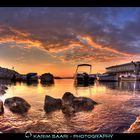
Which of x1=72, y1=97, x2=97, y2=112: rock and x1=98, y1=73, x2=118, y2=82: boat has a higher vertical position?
x1=98, y1=73, x2=118, y2=82: boat

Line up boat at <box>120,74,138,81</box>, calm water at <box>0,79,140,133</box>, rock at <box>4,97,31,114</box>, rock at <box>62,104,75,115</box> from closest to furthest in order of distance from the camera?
calm water at <box>0,79,140,133</box> → rock at <box>4,97,31,114</box> → rock at <box>62,104,75,115</box> → boat at <box>120,74,138,81</box>

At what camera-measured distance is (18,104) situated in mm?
4309

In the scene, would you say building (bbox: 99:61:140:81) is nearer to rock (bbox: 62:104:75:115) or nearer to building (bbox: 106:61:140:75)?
building (bbox: 106:61:140:75)

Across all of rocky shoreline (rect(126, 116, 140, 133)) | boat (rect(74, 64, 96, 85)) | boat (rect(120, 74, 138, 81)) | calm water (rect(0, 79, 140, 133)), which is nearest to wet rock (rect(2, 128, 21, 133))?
calm water (rect(0, 79, 140, 133))

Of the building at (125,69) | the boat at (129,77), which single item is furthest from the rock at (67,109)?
the boat at (129,77)

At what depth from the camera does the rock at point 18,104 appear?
4163 millimetres

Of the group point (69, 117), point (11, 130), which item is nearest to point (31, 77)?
point (69, 117)

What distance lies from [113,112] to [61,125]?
76cm

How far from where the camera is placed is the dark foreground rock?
4.34 metres

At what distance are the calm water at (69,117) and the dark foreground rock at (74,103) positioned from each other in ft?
0.23

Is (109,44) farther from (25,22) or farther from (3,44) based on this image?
(3,44)

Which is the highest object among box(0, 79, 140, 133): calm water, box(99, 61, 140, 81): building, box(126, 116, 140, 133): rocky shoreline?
box(99, 61, 140, 81): building

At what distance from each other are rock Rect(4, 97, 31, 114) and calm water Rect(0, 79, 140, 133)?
0.20 ft
